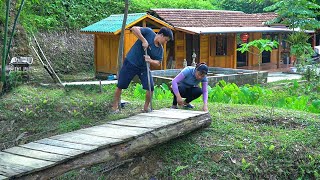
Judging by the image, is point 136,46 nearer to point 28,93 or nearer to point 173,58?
point 28,93

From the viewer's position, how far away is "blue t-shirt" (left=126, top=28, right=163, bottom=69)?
7.09 meters

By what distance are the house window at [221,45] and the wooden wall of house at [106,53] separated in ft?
20.1

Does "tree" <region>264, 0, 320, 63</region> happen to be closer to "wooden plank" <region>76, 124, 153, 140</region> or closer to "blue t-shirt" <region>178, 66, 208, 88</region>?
"blue t-shirt" <region>178, 66, 208, 88</region>

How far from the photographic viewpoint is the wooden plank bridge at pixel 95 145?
14.2ft

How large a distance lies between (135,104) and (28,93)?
2.57m

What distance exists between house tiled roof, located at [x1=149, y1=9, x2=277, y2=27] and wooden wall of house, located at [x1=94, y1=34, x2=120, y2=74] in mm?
2831

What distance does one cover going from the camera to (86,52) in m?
21.4

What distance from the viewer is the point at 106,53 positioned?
61.3 feet

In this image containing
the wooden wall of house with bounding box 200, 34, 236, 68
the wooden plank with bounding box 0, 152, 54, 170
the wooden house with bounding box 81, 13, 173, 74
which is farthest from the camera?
the wooden wall of house with bounding box 200, 34, 236, 68

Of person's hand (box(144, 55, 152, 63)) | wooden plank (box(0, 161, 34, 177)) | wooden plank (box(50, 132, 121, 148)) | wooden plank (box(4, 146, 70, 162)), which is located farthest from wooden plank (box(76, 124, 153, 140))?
person's hand (box(144, 55, 152, 63))

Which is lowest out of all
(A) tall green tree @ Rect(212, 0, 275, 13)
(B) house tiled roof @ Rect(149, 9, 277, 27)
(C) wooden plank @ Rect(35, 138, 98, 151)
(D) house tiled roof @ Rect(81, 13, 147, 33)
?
(C) wooden plank @ Rect(35, 138, 98, 151)

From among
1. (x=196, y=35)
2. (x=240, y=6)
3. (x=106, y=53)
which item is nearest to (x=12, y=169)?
(x=106, y=53)

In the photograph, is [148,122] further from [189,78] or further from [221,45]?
[221,45]

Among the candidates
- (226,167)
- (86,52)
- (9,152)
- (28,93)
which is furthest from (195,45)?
(9,152)
